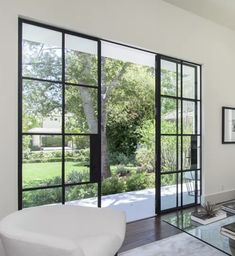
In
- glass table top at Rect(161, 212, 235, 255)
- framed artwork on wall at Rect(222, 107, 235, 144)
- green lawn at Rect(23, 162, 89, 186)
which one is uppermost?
framed artwork on wall at Rect(222, 107, 235, 144)

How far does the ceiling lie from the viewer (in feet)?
13.1

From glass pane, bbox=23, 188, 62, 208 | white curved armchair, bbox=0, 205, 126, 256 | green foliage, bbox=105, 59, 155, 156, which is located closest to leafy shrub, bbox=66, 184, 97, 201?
glass pane, bbox=23, 188, 62, 208

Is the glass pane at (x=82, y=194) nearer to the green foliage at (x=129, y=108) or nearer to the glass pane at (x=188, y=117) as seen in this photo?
the glass pane at (x=188, y=117)

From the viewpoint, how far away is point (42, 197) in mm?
2965

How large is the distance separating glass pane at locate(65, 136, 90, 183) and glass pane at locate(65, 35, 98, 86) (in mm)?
725

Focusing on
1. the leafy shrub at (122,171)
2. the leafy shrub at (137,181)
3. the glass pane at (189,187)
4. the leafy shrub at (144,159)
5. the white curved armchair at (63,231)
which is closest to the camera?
the white curved armchair at (63,231)

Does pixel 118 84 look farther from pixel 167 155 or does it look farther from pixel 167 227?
pixel 167 227

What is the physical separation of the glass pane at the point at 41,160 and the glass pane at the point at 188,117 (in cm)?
220

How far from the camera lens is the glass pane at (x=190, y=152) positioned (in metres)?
4.30

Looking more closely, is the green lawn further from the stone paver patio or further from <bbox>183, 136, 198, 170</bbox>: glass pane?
<bbox>183, 136, 198, 170</bbox>: glass pane

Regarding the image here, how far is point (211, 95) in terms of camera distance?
4.57 metres

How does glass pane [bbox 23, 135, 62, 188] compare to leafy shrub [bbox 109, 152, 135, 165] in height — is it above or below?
above

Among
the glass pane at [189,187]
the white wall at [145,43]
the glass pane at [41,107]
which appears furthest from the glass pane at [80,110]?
the glass pane at [189,187]

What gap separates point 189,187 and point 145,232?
1424 millimetres
